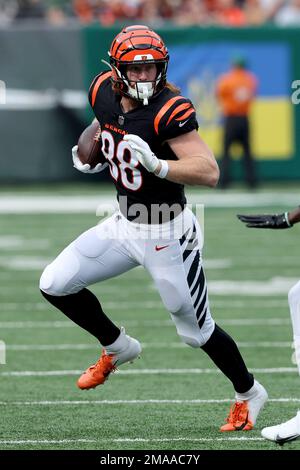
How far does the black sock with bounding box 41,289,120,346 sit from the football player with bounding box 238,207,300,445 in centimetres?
90

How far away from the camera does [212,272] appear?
30.7ft

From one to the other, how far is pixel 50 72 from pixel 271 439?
1147 centimetres

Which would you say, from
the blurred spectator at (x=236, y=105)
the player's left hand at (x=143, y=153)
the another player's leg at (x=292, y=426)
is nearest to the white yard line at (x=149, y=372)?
the another player's leg at (x=292, y=426)

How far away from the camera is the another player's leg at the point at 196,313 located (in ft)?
16.4

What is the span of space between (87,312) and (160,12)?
38.7 feet

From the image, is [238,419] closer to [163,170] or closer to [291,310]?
[291,310]

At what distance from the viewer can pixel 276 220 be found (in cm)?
463

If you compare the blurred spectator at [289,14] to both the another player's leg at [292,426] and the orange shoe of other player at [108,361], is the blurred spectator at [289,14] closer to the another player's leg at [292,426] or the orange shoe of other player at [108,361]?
the orange shoe of other player at [108,361]

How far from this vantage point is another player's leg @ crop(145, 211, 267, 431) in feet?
16.4

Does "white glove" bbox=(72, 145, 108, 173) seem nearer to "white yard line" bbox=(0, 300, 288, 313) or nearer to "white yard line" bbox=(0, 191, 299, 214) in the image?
"white yard line" bbox=(0, 300, 288, 313)

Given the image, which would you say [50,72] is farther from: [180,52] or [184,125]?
[184,125]

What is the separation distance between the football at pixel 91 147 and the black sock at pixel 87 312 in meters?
0.60

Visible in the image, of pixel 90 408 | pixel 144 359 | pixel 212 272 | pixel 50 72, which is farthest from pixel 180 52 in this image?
pixel 90 408
